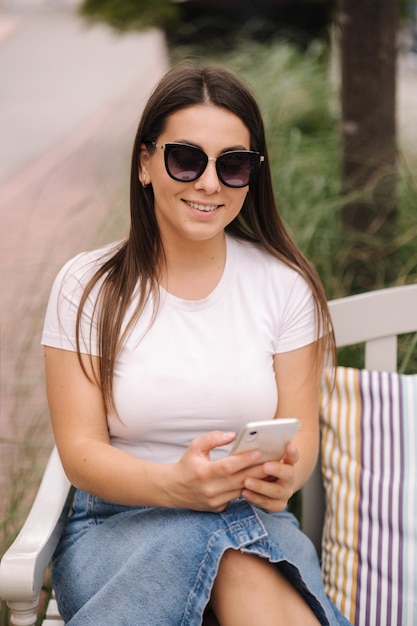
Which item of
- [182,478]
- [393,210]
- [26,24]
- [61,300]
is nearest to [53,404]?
[61,300]

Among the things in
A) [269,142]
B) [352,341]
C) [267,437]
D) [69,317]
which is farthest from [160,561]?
[269,142]

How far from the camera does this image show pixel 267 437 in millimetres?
1818

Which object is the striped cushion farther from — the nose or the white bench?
the nose

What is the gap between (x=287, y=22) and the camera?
8.16m

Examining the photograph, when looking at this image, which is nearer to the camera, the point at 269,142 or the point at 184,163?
the point at 184,163

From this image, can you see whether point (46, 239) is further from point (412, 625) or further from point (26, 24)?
point (26, 24)

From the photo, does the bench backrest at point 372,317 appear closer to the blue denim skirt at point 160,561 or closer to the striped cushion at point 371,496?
the striped cushion at point 371,496

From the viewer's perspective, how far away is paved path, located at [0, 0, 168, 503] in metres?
3.55

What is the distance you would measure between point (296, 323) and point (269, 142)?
2.43 metres

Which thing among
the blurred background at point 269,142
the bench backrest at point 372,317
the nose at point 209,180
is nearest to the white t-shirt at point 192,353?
the bench backrest at point 372,317

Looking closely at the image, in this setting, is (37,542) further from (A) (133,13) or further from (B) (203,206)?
(A) (133,13)

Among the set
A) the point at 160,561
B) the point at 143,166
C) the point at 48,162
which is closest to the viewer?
the point at 160,561

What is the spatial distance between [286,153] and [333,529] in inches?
98.8

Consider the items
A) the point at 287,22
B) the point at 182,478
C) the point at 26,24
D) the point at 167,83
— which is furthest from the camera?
the point at 26,24
